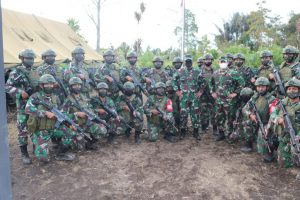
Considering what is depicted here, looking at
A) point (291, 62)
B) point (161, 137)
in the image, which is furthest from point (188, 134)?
point (291, 62)

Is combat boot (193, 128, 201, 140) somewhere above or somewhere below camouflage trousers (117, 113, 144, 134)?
below

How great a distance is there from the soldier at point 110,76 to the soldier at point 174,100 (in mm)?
1126

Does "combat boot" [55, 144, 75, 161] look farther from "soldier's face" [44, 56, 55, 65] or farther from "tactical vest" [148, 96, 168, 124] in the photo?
"tactical vest" [148, 96, 168, 124]

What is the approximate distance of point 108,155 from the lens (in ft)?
21.4

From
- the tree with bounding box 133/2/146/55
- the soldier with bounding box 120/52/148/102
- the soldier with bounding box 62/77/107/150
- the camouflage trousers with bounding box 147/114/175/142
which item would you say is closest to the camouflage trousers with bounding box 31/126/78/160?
the soldier with bounding box 62/77/107/150

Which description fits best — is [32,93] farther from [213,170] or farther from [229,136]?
[229,136]

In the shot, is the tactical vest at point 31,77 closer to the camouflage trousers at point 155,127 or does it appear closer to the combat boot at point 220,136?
the camouflage trousers at point 155,127

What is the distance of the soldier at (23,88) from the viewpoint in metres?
5.78

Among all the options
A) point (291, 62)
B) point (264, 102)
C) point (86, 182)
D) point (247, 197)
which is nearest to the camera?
point (247, 197)

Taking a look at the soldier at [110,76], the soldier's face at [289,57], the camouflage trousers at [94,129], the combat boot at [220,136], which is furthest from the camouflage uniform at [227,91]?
the camouflage trousers at [94,129]

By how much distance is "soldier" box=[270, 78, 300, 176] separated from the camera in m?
5.63

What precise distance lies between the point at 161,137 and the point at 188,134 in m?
0.76

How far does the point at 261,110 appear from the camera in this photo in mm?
6410

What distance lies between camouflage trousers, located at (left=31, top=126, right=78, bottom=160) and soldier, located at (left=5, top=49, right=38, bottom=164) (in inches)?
11.4
